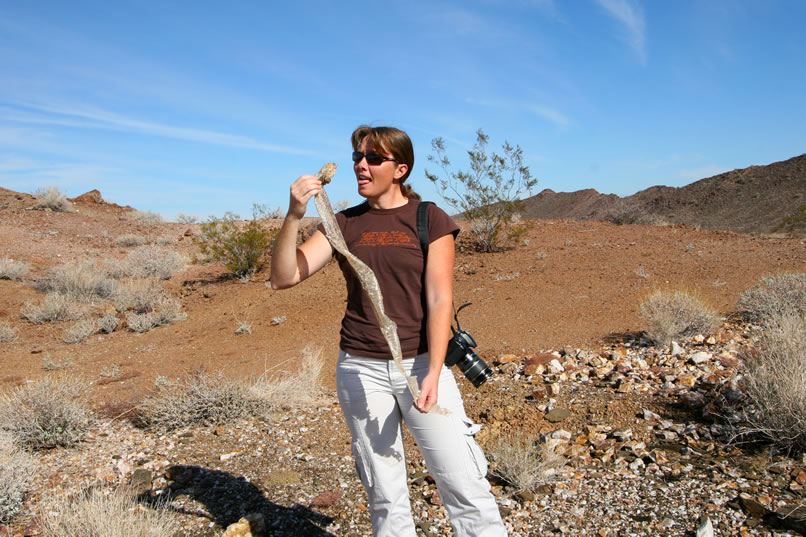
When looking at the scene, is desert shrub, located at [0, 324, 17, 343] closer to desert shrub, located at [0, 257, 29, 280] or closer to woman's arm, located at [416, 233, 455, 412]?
desert shrub, located at [0, 257, 29, 280]

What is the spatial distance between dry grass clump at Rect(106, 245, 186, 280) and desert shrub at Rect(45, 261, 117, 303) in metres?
1.14

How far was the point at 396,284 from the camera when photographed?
2.12m

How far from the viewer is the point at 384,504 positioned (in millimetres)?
2109

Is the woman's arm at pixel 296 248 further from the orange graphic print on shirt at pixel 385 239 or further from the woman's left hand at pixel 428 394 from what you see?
the woman's left hand at pixel 428 394

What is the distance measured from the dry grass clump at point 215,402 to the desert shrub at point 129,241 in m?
14.6

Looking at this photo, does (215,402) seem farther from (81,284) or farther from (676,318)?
(81,284)

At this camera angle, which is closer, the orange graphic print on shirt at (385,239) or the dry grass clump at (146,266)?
the orange graphic print on shirt at (385,239)

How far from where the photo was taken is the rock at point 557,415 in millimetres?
4375

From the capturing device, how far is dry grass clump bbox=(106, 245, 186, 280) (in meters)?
13.8

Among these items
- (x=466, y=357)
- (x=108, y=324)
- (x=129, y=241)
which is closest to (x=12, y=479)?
(x=466, y=357)

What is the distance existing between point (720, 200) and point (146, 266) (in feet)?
109

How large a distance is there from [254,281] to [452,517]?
11.4m

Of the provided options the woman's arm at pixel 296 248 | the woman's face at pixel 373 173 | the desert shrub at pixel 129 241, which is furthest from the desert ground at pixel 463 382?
the woman's face at pixel 373 173

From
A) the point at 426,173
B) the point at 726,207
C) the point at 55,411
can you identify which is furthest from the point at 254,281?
the point at 726,207
